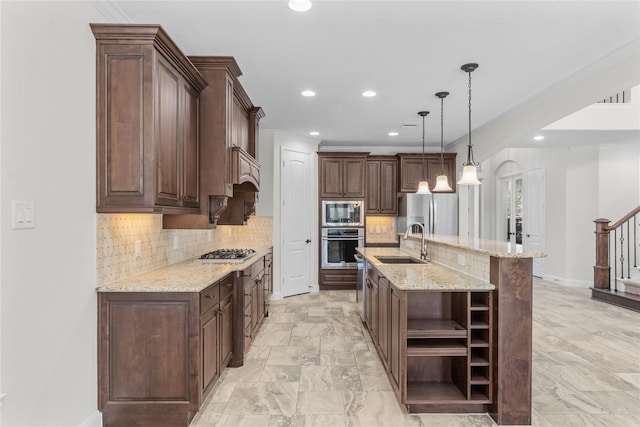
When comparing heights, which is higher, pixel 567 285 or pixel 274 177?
pixel 274 177

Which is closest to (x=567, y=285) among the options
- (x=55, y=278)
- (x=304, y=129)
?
(x=304, y=129)

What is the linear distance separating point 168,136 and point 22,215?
99cm

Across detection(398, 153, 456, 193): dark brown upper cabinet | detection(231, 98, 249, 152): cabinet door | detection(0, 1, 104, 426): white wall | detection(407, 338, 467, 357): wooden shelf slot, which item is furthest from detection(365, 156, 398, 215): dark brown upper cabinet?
detection(0, 1, 104, 426): white wall

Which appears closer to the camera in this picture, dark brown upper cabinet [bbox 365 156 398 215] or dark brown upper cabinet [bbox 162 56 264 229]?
dark brown upper cabinet [bbox 162 56 264 229]

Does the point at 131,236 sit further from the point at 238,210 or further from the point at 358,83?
the point at 358,83

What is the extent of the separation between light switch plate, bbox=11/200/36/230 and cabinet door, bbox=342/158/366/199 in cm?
504

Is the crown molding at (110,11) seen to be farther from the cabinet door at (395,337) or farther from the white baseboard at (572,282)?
the white baseboard at (572,282)

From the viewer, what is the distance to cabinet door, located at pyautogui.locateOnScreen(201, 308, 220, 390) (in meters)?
2.35

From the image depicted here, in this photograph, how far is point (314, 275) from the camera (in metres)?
6.33

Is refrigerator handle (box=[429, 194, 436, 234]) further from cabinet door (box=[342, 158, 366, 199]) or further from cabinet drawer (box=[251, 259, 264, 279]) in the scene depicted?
cabinet drawer (box=[251, 259, 264, 279])

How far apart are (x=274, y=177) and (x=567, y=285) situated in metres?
5.87

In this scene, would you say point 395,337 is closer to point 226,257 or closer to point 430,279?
point 430,279

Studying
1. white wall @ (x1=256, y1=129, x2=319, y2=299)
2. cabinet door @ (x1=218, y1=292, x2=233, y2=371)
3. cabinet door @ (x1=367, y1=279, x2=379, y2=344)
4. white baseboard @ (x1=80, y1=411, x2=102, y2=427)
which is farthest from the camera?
white wall @ (x1=256, y1=129, x2=319, y2=299)

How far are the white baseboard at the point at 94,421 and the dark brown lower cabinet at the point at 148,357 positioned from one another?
3 centimetres
